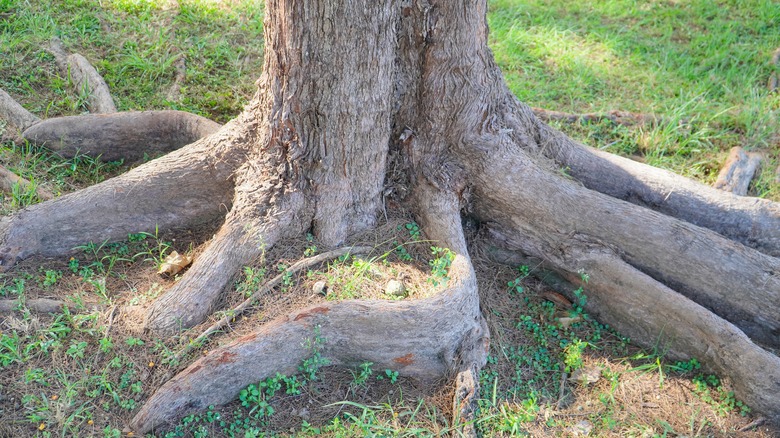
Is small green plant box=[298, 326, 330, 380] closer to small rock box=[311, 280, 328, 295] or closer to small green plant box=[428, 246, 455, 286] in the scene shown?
small rock box=[311, 280, 328, 295]

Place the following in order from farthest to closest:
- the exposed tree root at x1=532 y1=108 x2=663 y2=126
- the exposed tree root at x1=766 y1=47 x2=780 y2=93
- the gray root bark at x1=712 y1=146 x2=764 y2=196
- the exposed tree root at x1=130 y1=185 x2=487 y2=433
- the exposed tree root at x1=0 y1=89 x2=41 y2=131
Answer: the exposed tree root at x1=766 y1=47 x2=780 y2=93, the exposed tree root at x1=532 y1=108 x2=663 y2=126, the gray root bark at x1=712 y1=146 x2=764 y2=196, the exposed tree root at x1=0 y1=89 x2=41 y2=131, the exposed tree root at x1=130 y1=185 x2=487 y2=433

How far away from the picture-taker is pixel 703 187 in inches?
165

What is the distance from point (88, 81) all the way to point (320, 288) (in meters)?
3.06

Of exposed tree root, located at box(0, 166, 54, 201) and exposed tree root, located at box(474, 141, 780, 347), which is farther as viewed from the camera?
exposed tree root, located at box(0, 166, 54, 201)

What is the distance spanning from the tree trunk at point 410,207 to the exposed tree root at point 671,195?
0.01 meters

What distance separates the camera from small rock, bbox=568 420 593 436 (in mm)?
3182

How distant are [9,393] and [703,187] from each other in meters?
4.24

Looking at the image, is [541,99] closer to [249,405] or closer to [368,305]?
[368,305]

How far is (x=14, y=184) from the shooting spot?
4.08 m

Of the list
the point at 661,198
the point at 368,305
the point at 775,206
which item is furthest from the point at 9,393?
the point at 775,206

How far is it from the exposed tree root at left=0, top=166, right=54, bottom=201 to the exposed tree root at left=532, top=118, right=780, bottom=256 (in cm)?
333

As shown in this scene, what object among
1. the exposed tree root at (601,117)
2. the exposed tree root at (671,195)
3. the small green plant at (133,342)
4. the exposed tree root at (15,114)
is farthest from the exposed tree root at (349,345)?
the exposed tree root at (15,114)

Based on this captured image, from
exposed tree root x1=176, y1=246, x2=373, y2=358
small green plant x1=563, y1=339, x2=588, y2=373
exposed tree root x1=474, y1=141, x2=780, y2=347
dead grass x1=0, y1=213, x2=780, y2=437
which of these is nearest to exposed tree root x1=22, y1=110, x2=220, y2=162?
dead grass x1=0, y1=213, x2=780, y2=437

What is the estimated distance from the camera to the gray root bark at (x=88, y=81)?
4938mm
